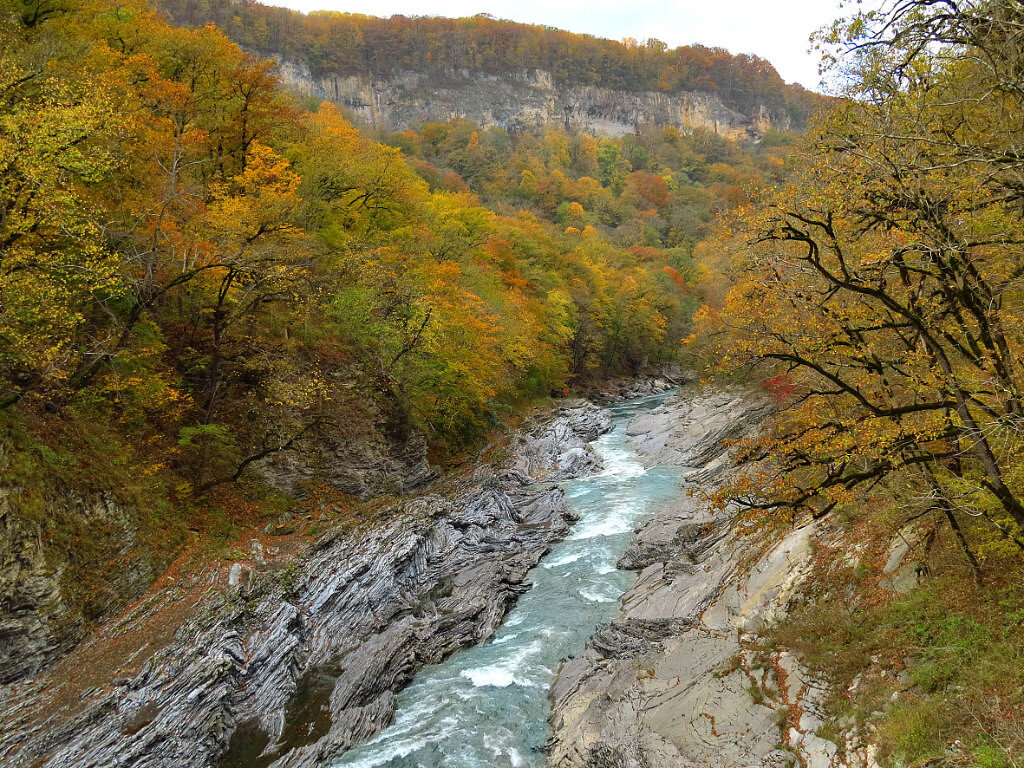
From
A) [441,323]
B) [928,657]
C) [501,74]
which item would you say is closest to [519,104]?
[501,74]

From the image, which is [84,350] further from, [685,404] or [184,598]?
[685,404]

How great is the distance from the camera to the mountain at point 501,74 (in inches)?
4397

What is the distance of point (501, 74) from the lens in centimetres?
13600

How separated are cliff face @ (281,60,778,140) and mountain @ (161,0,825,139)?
0.29m

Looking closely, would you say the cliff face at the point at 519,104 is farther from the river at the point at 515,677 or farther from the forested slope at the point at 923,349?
the forested slope at the point at 923,349

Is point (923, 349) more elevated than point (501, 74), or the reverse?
point (501, 74)

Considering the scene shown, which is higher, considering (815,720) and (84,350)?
(84,350)

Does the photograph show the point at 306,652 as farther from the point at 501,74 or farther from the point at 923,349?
the point at 501,74

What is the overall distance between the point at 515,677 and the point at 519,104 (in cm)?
14701

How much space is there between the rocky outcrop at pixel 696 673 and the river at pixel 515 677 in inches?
23.8

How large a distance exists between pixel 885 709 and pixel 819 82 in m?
8.14

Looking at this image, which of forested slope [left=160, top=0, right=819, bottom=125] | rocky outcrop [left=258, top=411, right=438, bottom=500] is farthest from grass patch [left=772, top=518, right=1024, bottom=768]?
forested slope [left=160, top=0, right=819, bottom=125]

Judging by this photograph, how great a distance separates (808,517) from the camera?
42.8 feet

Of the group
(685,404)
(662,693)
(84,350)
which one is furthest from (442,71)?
(662,693)
